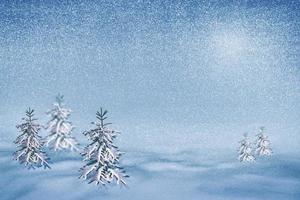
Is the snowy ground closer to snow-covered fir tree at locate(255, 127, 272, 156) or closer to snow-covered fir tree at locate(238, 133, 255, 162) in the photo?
snow-covered fir tree at locate(238, 133, 255, 162)

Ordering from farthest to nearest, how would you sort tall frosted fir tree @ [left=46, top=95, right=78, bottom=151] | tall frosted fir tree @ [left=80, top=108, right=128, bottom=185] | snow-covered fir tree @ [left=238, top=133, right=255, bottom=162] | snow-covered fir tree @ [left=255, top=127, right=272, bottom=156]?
1. snow-covered fir tree @ [left=255, top=127, right=272, bottom=156]
2. snow-covered fir tree @ [left=238, top=133, right=255, bottom=162]
3. tall frosted fir tree @ [left=46, top=95, right=78, bottom=151]
4. tall frosted fir tree @ [left=80, top=108, right=128, bottom=185]

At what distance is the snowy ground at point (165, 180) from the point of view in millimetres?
33594

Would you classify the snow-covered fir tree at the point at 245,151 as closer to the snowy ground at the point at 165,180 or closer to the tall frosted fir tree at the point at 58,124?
the snowy ground at the point at 165,180

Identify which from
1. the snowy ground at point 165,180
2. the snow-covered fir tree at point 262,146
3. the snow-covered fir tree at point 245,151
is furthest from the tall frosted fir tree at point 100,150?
the snow-covered fir tree at point 262,146

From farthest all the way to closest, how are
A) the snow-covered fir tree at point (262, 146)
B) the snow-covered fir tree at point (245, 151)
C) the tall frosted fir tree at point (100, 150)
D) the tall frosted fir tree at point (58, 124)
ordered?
the snow-covered fir tree at point (262, 146) → the snow-covered fir tree at point (245, 151) → the tall frosted fir tree at point (58, 124) → the tall frosted fir tree at point (100, 150)

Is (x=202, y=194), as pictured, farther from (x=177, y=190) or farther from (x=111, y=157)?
(x=111, y=157)

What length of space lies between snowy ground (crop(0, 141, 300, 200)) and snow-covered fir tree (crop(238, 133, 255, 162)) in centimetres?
133

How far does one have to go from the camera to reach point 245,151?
166 ft

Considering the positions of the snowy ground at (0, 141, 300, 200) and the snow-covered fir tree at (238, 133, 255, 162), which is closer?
the snowy ground at (0, 141, 300, 200)

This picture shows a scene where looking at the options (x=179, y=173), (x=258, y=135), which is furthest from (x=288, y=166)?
(x=179, y=173)

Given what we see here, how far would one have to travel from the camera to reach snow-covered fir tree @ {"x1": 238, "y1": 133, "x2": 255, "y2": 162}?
50.3 meters

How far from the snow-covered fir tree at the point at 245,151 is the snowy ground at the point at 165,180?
133 cm

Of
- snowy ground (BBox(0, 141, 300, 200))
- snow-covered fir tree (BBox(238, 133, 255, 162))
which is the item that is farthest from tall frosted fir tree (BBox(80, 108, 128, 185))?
snow-covered fir tree (BBox(238, 133, 255, 162))

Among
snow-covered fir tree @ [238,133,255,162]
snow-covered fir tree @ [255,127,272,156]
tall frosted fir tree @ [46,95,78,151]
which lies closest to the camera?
tall frosted fir tree @ [46,95,78,151]
